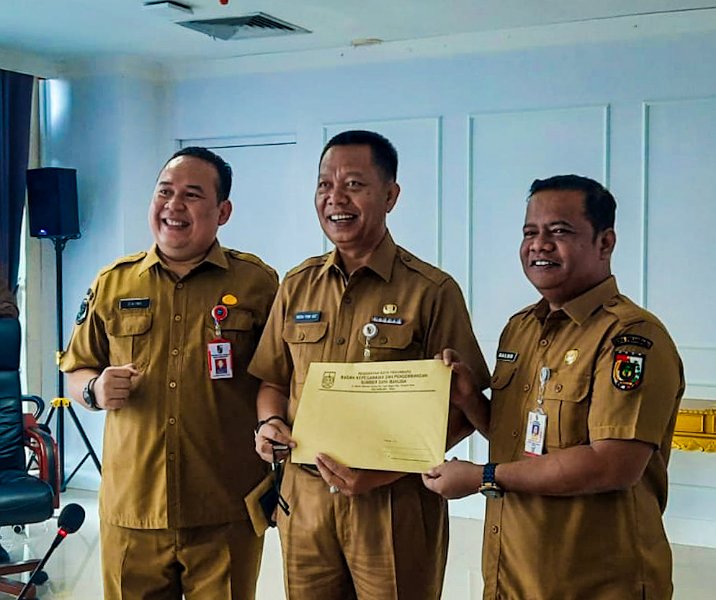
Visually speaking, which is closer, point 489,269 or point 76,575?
point 76,575

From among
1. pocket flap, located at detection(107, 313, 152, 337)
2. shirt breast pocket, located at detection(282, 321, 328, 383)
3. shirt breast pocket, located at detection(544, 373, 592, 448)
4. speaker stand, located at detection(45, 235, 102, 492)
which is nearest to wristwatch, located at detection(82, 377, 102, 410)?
pocket flap, located at detection(107, 313, 152, 337)

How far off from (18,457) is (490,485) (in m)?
2.94

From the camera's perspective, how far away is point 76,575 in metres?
4.29

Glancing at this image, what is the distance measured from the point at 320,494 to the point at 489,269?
3.26 metres

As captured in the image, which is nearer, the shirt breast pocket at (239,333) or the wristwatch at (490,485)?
the wristwatch at (490,485)

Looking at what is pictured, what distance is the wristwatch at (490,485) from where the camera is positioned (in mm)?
1889

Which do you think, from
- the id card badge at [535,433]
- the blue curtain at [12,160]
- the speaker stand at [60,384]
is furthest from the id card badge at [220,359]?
the blue curtain at [12,160]

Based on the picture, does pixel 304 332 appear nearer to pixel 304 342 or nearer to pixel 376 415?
pixel 304 342

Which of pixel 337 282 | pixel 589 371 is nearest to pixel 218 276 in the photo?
pixel 337 282

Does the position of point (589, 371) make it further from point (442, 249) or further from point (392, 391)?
point (442, 249)

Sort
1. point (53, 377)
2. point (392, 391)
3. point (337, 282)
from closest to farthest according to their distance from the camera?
point (392, 391) → point (337, 282) → point (53, 377)

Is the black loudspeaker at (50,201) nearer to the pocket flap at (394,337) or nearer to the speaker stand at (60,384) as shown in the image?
the speaker stand at (60,384)

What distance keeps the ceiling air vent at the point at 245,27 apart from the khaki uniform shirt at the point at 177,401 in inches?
109

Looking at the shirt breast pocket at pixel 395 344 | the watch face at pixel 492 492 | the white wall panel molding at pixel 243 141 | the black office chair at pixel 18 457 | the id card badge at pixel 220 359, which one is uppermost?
the white wall panel molding at pixel 243 141
